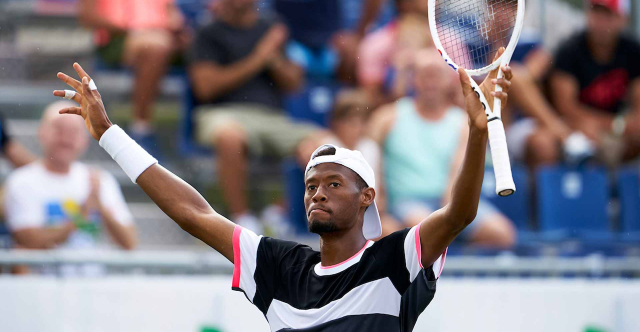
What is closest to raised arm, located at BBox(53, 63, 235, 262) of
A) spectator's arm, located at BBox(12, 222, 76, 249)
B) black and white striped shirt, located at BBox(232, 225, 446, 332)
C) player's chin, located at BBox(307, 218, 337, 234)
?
black and white striped shirt, located at BBox(232, 225, 446, 332)

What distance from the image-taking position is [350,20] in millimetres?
8586

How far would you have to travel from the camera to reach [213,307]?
475 cm

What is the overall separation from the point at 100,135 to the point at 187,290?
1523 mm

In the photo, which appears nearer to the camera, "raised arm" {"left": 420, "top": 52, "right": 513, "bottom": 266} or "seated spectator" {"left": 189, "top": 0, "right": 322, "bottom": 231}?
"raised arm" {"left": 420, "top": 52, "right": 513, "bottom": 266}

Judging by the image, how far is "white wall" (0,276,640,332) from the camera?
15.6ft

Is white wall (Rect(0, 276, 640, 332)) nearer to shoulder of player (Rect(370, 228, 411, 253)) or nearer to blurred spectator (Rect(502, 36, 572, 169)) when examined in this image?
shoulder of player (Rect(370, 228, 411, 253))

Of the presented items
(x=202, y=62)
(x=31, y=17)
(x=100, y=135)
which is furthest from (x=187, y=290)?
(x=31, y=17)

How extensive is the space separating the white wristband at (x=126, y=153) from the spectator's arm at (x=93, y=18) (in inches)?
165

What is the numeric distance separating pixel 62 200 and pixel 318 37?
122 inches

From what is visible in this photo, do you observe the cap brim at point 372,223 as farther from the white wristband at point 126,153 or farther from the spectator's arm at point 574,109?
the spectator's arm at point 574,109

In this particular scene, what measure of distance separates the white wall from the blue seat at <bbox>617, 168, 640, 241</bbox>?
185cm

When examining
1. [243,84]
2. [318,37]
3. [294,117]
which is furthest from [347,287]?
[318,37]

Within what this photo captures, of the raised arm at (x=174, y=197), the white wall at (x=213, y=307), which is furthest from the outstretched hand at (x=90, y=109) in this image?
the white wall at (x=213, y=307)

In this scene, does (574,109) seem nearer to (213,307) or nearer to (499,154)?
(213,307)
